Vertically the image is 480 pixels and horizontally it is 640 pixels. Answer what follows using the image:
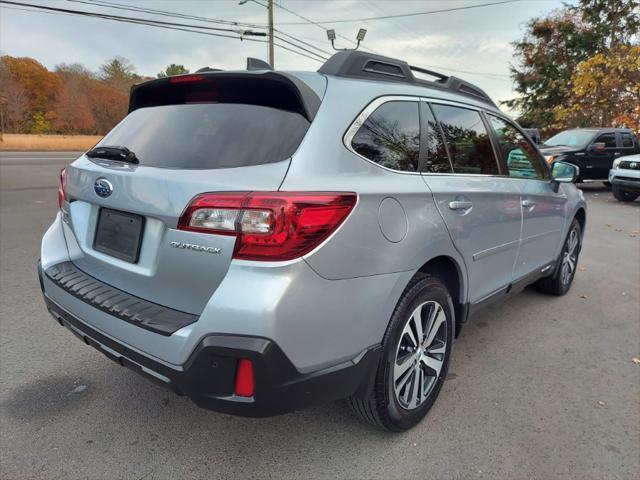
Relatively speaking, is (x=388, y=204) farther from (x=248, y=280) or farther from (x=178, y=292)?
(x=178, y=292)

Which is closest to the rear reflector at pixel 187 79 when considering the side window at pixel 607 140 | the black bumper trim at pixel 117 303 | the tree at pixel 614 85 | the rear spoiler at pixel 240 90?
the rear spoiler at pixel 240 90

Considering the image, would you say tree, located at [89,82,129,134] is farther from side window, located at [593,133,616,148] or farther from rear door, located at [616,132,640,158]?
rear door, located at [616,132,640,158]

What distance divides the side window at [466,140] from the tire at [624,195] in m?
11.3

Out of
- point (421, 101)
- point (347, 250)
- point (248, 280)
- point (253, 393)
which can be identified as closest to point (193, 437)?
point (253, 393)

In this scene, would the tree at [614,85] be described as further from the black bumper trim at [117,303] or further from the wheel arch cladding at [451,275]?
the black bumper trim at [117,303]

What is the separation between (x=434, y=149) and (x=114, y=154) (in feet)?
5.56

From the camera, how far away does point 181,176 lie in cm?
184

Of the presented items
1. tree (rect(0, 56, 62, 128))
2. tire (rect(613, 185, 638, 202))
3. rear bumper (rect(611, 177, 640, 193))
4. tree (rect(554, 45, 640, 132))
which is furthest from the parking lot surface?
tree (rect(0, 56, 62, 128))

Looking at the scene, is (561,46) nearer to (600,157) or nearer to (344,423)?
(600,157)

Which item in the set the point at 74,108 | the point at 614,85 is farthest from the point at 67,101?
the point at 614,85

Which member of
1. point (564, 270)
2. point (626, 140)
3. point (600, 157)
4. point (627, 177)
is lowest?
point (564, 270)

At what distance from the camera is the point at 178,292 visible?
1.84m

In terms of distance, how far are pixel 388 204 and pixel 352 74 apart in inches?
28.2

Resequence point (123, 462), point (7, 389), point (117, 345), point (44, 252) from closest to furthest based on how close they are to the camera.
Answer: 1. point (117, 345)
2. point (123, 462)
3. point (44, 252)
4. point (7, 389)
